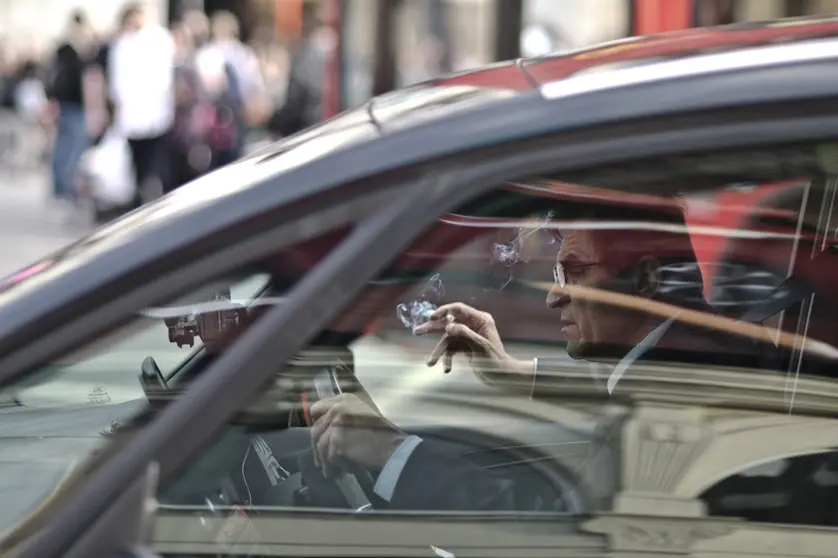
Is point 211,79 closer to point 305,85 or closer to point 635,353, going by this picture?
point 305,85

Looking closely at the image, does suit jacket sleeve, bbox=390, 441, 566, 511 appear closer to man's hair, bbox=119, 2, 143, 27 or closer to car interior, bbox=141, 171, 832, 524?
car interior, bbox=141, 171, 832, 524

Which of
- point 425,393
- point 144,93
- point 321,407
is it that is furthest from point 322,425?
point 144,93

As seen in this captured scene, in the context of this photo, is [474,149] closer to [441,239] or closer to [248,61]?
[441,239]

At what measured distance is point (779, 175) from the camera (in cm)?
160

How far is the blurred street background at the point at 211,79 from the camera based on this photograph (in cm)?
810

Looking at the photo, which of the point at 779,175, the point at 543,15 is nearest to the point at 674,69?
the point at 779,175

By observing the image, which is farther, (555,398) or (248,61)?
(248,61)

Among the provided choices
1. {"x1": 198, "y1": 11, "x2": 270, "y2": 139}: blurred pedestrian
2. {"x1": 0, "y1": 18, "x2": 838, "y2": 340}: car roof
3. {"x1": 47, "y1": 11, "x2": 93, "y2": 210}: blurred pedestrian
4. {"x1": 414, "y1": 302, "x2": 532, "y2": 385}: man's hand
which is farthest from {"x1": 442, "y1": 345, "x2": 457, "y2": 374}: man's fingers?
{"x1": 47, "y1": 11, "x2": 93, "y2": 210}: blurred pedestrian

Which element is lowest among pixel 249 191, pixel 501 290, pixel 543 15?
pixel 501 290

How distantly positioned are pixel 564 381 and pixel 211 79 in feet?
33.1

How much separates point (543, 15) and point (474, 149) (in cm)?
651

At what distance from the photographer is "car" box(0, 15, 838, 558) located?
5.00ft

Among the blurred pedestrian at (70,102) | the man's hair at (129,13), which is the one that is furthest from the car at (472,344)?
the blurred pedestrian at (70,102)

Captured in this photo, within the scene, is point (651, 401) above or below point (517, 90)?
below
